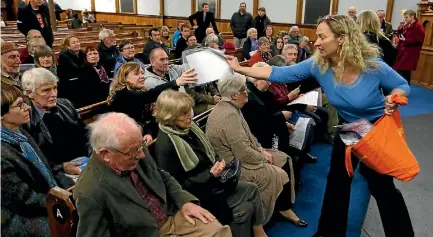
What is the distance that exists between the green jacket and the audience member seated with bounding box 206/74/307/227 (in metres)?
0.88

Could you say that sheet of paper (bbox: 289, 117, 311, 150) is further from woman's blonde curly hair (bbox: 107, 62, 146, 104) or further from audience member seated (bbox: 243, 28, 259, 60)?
audience member seated (bbox: 243, 28, 259, 60)

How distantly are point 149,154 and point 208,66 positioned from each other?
1.12 m

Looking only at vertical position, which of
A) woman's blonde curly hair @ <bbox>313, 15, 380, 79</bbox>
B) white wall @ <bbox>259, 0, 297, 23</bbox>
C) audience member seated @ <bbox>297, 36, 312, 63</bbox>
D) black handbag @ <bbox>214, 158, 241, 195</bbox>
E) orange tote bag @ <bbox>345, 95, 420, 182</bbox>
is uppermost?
white wall @ <bbox>259, 0, 297, 23</bbox>

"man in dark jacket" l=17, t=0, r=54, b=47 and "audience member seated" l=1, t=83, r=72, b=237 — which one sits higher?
"man in dark jacket" l=17, t=0, r=54, b=47

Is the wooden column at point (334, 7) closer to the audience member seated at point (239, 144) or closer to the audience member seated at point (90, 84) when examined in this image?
the audience member seated at point (90, 84)

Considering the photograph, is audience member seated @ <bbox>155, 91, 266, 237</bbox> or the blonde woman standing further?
audience member seated @ <bbox>155, 91, 266, 237</bbox>

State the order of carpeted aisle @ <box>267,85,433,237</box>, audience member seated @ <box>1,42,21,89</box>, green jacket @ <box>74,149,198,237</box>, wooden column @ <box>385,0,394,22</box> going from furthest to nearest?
wooden column @ <box>385,0,394,22</box>
audience member seated @ <box>1,42,21,89</box>
carpeted aisle @ <box>267,85,433,237</box>
green jacket @ <box>74,149,198,237</box>

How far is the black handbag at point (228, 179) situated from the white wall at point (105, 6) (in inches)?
511

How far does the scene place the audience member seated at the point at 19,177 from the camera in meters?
1.52

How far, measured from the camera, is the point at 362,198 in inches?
84.7

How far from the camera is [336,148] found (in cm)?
204

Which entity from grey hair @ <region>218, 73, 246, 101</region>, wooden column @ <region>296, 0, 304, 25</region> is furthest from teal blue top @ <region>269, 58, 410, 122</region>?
wooden column @ <region>296, 0, 304, 25</region>

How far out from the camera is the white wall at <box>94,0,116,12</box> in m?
13.7

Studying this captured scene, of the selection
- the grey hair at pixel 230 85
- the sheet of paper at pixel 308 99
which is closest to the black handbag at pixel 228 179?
the grey hair at pixel 230 85
